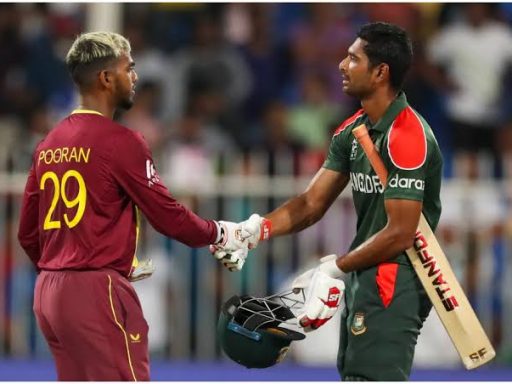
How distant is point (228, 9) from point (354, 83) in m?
7.27

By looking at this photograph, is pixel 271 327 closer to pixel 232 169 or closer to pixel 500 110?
pixel 232 169

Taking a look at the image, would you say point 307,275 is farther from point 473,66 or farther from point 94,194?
point 473,66

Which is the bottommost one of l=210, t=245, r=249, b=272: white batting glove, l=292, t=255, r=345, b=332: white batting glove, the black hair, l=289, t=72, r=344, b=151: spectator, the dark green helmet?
the dark green helmet

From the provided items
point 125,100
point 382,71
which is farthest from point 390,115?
point 125,100

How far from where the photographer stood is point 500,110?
13.2 m

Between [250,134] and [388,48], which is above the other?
[250,134]

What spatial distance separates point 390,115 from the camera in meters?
6.83

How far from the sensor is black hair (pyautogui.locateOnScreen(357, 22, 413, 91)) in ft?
22.4

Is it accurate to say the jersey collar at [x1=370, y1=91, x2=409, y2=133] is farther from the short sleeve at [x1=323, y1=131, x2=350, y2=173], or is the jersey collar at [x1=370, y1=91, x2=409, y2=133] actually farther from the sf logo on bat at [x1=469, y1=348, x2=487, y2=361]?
the sf logo on bat at [x1=469, y1=348, x2=487, y2=361]

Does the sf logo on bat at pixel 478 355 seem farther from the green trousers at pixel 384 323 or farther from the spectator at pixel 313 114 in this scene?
the spectator at pixel 313 114

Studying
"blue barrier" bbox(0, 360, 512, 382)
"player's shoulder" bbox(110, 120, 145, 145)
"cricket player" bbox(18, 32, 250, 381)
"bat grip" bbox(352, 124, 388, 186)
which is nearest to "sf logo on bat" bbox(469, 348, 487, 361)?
"bat grip" bbox(352, 124, 388, 186)

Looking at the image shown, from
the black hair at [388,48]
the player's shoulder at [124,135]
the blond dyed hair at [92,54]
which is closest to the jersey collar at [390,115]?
the black hair at [388,48]

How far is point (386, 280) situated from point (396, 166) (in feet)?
1.79

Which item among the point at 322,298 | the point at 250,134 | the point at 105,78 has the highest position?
the point at 250,134
